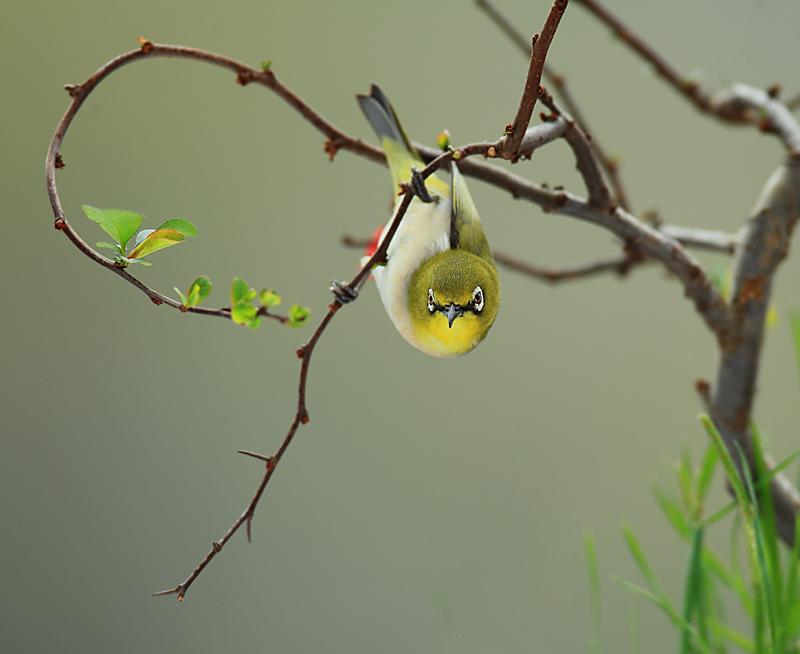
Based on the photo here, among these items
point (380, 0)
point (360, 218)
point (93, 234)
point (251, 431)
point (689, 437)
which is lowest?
point (251, 431)

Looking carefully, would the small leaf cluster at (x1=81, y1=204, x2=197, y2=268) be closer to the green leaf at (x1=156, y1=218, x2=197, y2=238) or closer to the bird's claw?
the green leaf at (x1=156, y1=218, x2=197, y2=238)

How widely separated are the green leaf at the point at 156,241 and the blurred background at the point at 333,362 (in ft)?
1.50

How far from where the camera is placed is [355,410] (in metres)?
0.95

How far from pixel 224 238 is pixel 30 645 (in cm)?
58

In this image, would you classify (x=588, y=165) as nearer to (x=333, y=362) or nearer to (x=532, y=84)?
(x=532, y=84)

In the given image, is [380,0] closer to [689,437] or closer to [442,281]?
[442,281]

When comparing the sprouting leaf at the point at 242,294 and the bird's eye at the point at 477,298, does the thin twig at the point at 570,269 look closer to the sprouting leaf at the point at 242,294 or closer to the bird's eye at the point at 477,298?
the bird's eye at the point at 477,298

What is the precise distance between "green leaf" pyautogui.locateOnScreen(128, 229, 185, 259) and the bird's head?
0.55ft

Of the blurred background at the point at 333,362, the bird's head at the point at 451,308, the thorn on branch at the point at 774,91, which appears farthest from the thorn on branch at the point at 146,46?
the thorn on branch at the point at 774,91

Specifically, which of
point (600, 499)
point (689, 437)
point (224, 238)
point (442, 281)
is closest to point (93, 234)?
point (224, 238)

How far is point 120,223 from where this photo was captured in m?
0.32

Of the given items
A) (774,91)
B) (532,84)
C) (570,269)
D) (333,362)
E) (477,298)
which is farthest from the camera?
(333,362)

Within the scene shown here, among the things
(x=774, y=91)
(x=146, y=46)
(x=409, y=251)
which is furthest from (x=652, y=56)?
(x=146, y=46)

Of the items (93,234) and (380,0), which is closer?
(93,234)
